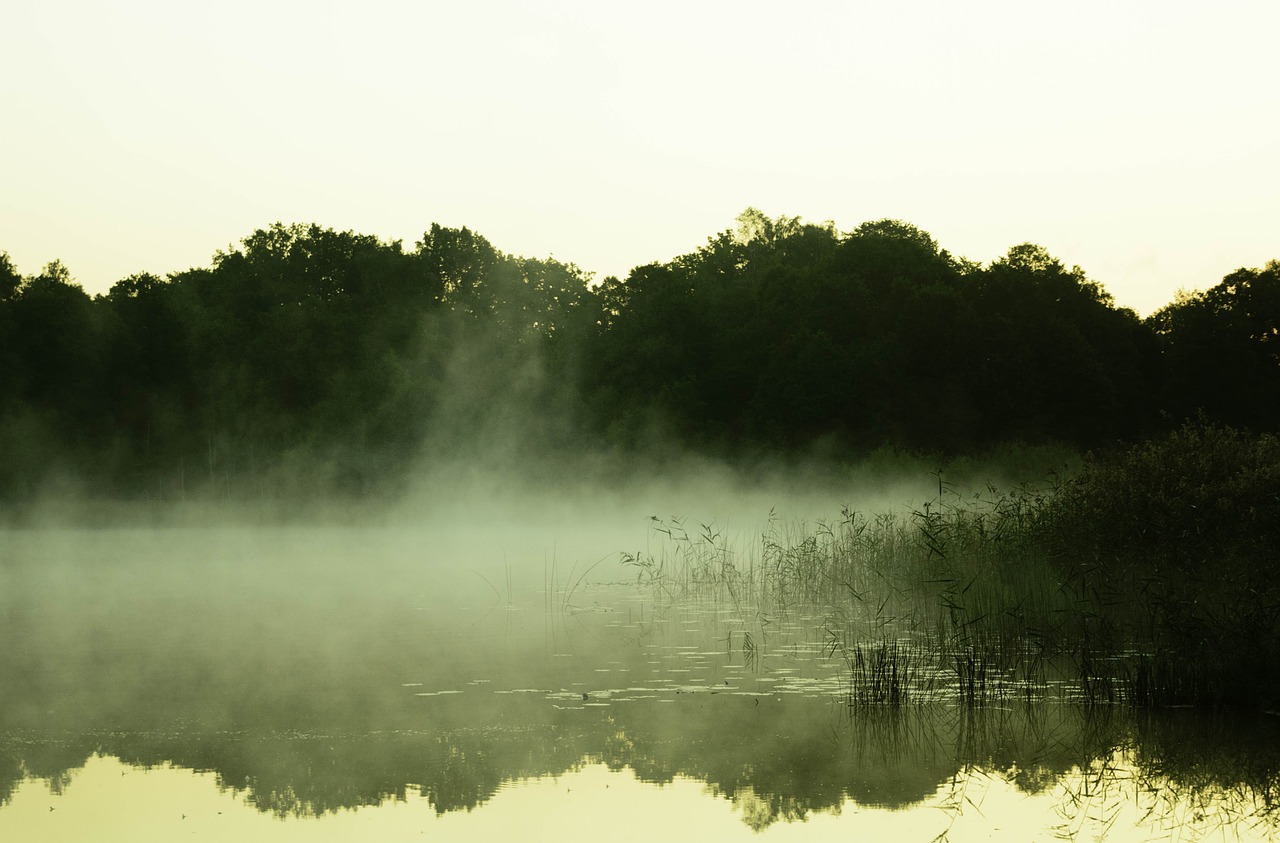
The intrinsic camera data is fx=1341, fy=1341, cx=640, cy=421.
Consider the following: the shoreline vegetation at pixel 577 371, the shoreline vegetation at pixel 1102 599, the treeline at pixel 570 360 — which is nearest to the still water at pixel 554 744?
the shoreline vegetation at pixel 1102 599

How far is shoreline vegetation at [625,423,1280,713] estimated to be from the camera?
9.75m

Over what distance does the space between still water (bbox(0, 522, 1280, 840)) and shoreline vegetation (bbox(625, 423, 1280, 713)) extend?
1.25ft

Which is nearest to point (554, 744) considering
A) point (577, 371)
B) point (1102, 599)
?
point (1102, 599)

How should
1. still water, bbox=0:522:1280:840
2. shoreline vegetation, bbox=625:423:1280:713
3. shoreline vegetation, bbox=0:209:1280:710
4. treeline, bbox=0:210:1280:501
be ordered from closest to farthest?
still water, bbox=0:522:1280:840 < shoreline vegetation, bbox=625:423:1280:713 < shoreline vegetation, bbox=0:209:1280:710 < treeline, bbox=0:210:1280:501

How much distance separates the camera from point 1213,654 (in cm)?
977

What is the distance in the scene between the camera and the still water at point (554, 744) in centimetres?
727

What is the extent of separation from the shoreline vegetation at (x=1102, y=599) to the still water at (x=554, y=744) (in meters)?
0.38

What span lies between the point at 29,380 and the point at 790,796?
50.7 metres

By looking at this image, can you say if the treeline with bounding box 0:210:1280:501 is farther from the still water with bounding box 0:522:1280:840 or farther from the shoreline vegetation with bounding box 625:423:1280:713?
the still water with bounding box 0:522:1280:840

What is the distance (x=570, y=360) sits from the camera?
5062 centimetres

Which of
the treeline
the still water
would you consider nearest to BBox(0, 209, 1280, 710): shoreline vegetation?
the treeline

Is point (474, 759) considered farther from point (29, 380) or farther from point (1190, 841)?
point (29, 380)

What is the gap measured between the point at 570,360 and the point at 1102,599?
129ft

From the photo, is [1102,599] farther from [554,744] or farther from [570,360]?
[570,360]
